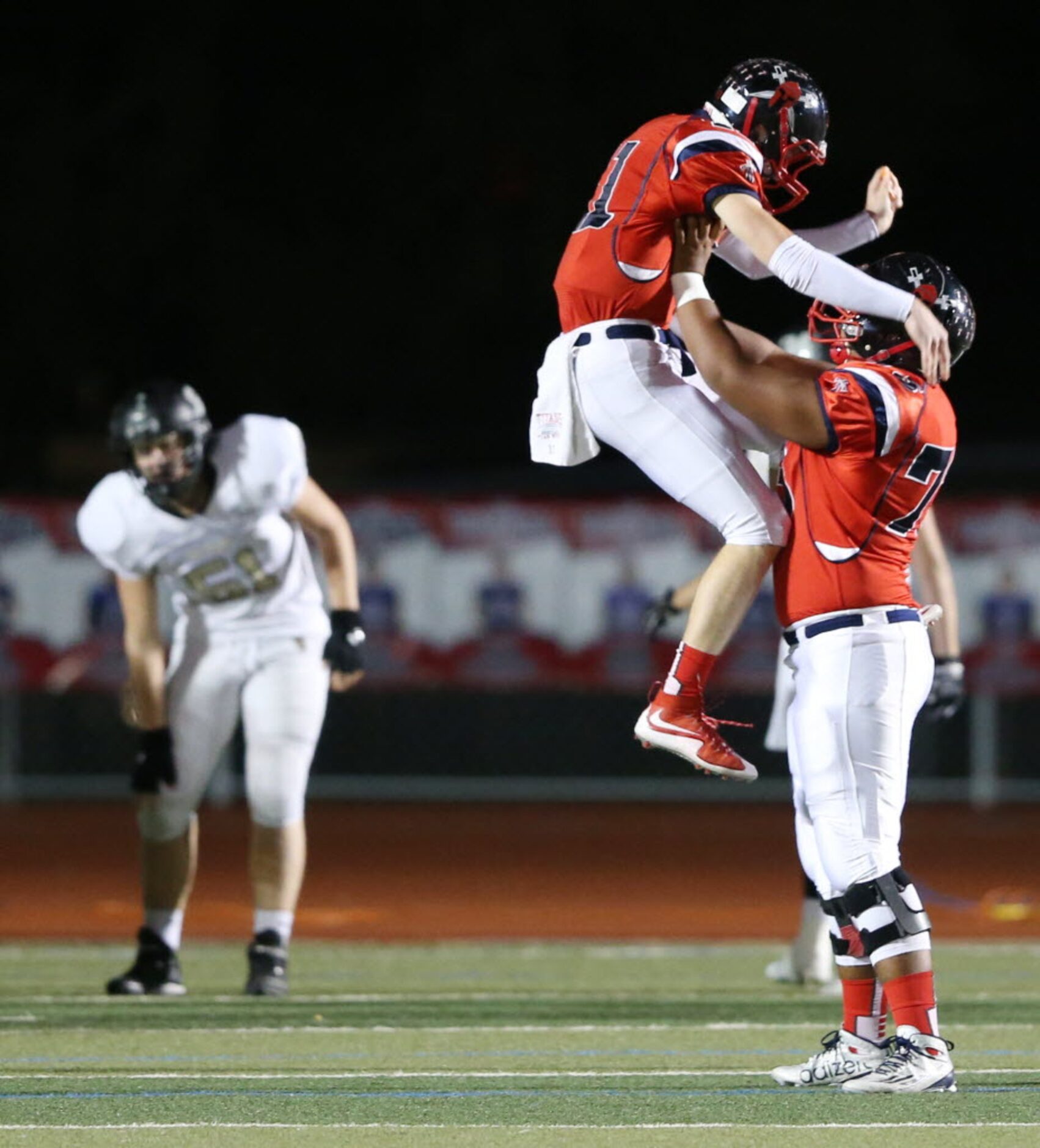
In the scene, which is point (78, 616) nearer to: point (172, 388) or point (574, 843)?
point (574, 843)

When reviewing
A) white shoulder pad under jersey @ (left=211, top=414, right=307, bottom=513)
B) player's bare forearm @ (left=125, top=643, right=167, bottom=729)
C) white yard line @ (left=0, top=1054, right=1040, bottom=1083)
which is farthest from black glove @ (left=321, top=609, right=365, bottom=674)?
white yard line @ (left=0, top=1054, right=1040, bottom=1083)

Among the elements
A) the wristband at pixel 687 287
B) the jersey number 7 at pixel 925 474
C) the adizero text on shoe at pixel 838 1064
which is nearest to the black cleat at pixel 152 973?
the adizero text on shoe at pixel 838 1064

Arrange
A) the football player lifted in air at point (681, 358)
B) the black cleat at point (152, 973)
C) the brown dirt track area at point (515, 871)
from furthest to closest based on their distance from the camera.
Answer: the brown dirt track area at point (515, 871), the black cleat at point (152, 973), the football player lifted in air at point (681, 358)

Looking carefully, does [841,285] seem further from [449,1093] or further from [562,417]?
[449,1093]

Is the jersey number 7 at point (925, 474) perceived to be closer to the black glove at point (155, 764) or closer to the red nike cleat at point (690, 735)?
the red nike cleat at point (690, 735)

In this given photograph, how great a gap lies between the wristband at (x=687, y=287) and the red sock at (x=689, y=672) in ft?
2.84

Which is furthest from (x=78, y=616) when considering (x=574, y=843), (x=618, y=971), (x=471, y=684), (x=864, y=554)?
(x=864, y=554)

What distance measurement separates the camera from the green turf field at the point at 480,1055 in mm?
4562

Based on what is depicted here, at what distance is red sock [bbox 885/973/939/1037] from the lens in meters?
4.99

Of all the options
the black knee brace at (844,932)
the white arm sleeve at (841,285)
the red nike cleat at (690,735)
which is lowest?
the black knee brace at (844,932)

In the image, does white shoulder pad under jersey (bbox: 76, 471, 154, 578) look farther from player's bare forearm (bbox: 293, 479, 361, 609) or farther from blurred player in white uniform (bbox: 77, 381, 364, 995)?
player's bare forearm (bbox: 293, 479, 361, 609)

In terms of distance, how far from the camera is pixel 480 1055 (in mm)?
5844

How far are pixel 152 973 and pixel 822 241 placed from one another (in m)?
3.46

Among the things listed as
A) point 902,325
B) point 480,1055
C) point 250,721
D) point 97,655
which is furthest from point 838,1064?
point 97,655
